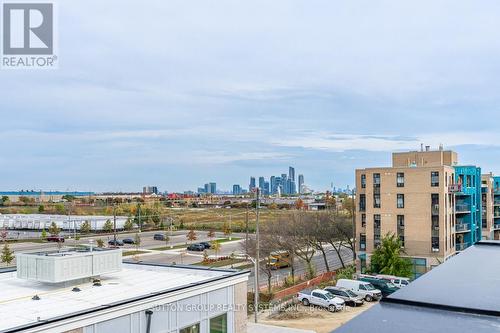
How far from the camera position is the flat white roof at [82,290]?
12.0 metres

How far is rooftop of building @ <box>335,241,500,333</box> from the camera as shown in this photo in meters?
2.83

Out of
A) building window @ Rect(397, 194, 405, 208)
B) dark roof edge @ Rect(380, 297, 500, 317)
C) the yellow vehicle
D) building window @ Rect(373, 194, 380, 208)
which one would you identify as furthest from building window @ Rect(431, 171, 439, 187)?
dark roof edge @ Rect(380, 297, 500, 317)

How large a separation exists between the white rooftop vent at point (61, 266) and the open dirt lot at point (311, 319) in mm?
14265

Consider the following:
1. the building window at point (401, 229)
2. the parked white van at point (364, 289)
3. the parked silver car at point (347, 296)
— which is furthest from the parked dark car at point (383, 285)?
the building window at point (401, 229)

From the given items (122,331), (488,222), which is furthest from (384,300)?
(488,222)

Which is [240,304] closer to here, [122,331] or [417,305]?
[122,331]

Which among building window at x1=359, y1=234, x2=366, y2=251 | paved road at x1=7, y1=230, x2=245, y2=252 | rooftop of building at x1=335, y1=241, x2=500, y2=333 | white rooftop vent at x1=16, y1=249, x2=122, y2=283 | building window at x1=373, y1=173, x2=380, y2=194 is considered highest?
building window at x1=373, y1=173, x2=380, y2=194

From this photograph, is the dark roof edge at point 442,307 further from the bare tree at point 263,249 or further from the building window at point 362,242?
the building window at point 362,242

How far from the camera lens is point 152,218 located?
282 ft

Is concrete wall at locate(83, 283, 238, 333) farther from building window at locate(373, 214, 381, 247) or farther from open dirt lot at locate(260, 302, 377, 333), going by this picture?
building window at locate(373, 214, 381, 247)

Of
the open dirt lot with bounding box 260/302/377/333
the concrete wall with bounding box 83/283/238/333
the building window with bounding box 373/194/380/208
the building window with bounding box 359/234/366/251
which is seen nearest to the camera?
the concrete wall with bounding box 83/283/238/333

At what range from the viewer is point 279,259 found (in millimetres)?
48000

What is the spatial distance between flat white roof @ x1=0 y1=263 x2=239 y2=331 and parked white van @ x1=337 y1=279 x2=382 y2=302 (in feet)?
63.7

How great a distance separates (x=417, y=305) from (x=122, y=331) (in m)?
10.8
